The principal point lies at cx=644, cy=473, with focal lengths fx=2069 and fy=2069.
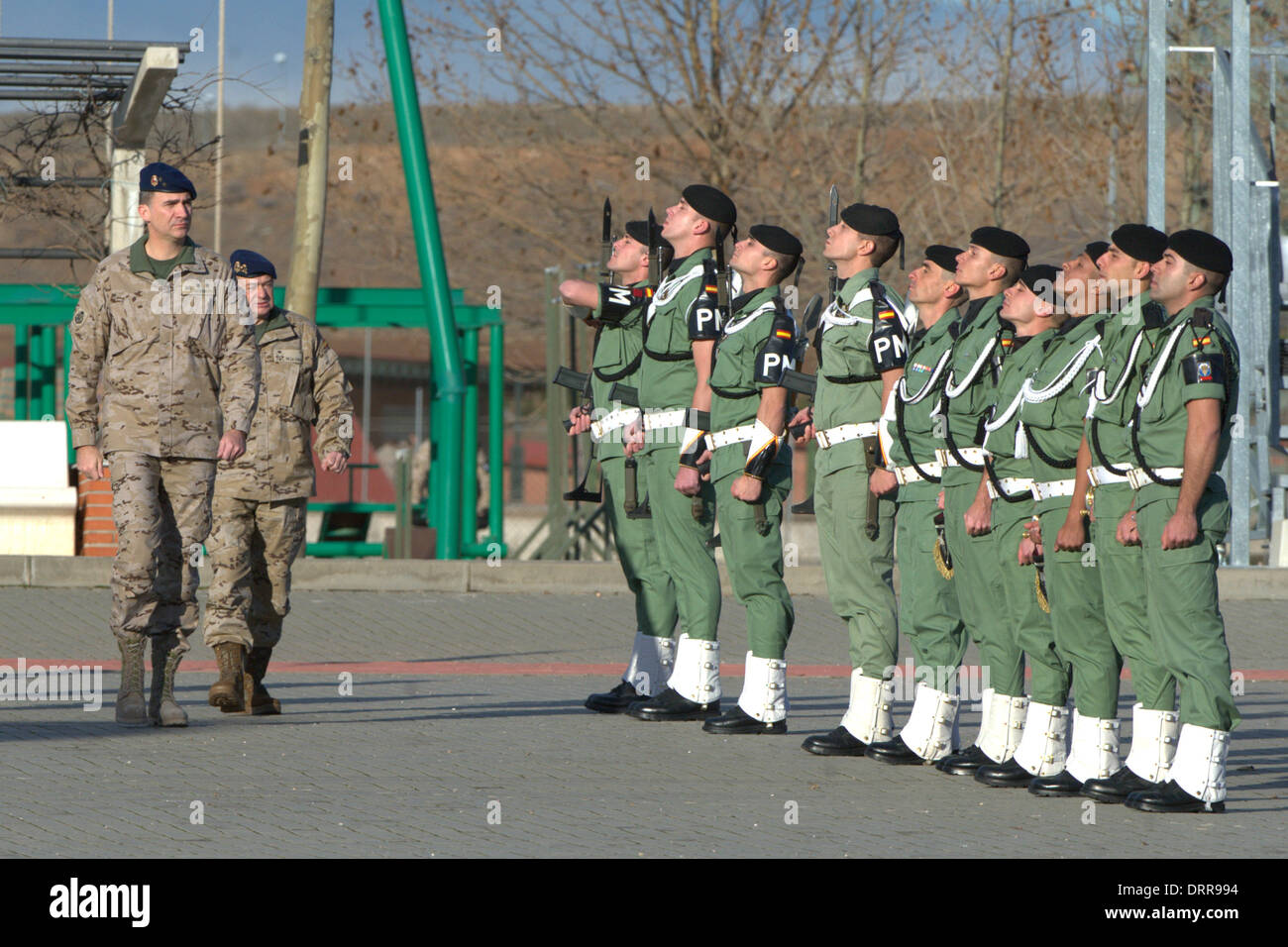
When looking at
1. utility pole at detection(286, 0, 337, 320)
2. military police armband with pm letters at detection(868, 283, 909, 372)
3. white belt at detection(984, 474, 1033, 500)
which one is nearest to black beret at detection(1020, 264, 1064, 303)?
military police armband with pm letters at detection(868, 283, 909, 372)

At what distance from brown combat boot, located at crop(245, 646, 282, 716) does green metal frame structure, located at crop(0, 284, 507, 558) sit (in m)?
7.99

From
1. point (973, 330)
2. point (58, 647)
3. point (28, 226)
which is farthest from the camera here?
point (28, 226)

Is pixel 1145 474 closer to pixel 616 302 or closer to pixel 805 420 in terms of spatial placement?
pixel 805 420

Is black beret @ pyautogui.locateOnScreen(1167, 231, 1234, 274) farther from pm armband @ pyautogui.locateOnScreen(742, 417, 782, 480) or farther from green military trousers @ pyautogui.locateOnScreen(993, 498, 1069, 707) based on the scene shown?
pm armband @ pyautogui.locateOnScreen(742, 417, 782, 480)

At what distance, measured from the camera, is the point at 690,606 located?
30.5 feet

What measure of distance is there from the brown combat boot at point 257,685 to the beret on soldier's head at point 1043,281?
3725mm

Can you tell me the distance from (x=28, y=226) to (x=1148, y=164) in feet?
36.4

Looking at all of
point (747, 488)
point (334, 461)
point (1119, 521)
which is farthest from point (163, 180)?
point (1119, 521)

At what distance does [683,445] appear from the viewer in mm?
9164

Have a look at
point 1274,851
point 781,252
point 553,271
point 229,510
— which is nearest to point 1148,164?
point 553,271

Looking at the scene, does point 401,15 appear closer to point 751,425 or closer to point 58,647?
point 58,647

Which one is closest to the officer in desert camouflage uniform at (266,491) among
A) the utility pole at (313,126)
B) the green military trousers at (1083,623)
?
the green military trousers at (1083,623)

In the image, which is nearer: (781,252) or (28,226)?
(781,252)

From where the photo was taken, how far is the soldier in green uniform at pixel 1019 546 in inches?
302
